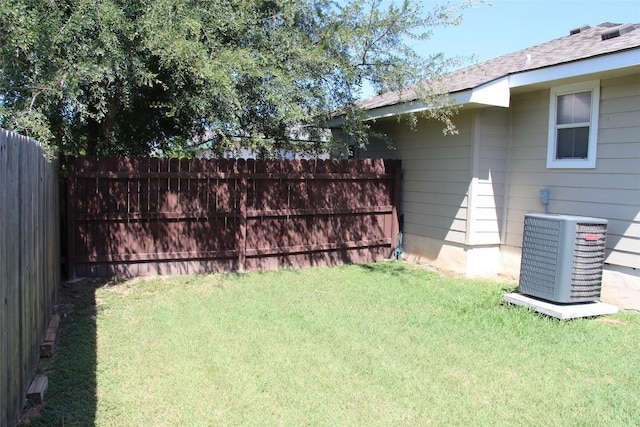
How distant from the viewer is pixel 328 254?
8.26 metres

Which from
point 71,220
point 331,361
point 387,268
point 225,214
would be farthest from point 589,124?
point 71,220

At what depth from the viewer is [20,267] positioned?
3.08 metres

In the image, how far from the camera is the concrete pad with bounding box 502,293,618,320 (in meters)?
5.20

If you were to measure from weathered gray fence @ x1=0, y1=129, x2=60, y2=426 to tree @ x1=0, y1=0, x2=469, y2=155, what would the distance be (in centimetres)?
128

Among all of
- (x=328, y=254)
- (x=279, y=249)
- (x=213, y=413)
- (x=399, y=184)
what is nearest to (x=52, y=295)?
(x=213, y=413)

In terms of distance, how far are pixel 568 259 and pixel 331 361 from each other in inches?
121

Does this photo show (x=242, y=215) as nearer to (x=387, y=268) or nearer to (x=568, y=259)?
(x=387, y=268)

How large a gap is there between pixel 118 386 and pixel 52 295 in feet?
7.19

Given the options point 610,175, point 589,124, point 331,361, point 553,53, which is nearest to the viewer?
point 331,361

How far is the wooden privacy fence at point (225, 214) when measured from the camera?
659 centimetres

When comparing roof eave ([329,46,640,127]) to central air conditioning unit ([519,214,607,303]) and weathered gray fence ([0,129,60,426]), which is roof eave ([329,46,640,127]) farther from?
weathered gray fence ([0,129,60,426])

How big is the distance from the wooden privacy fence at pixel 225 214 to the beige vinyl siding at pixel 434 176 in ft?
1.08

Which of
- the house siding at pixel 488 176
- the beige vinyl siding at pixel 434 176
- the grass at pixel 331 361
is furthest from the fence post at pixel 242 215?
the house siding at pixel 488 176

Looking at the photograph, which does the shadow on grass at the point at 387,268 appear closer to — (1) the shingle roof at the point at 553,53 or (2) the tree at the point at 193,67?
(2) the tree at the point at 193,67
